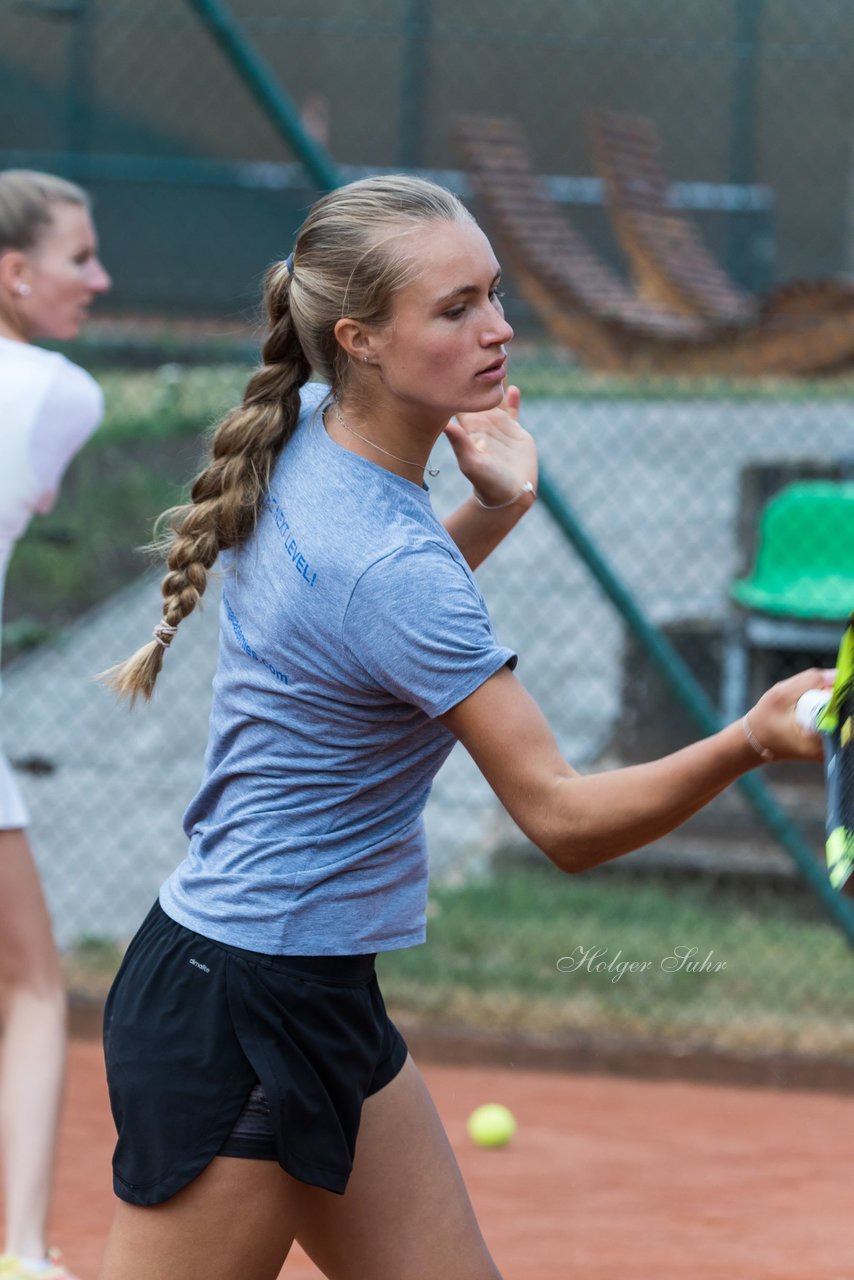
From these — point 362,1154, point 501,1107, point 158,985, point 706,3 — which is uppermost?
point 158,985

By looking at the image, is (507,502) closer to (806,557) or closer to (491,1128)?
(491,1128)

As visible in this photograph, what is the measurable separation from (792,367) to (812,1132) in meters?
5.07

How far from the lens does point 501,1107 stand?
4645mm

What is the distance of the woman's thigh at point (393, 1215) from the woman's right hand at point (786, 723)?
27.8 inches

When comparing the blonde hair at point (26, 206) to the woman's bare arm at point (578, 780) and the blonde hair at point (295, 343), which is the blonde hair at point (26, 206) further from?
the woman's bare arm at point (578, 780)

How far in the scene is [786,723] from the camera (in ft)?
5.81

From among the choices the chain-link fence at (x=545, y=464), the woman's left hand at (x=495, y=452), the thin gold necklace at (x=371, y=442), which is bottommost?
the chain-link fence at (x=545, y=464)

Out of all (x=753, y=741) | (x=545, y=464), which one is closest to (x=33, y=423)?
(x=753, y=741)

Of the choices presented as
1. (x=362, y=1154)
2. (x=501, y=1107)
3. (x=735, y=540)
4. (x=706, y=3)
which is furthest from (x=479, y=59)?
(x=362, y=1154)

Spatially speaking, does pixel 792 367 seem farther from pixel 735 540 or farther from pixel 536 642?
pixel 536 642

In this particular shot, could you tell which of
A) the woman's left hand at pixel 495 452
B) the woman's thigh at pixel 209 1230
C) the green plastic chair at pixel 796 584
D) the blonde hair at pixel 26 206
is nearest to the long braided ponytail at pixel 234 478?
the woman's left hand at pixel 495 452

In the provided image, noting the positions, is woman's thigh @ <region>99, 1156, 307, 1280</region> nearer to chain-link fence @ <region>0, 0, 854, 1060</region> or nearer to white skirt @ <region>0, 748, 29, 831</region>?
white skirt @ <region>0, 748, 29, 831</region>

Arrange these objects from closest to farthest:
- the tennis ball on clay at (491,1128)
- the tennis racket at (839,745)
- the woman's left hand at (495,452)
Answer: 1. the tennis racket at (839,745)
2. the woman's left hand at (495,452)
3. the tennis ball on clay at (491,1128)

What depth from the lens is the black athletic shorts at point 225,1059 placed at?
78.7 inches
